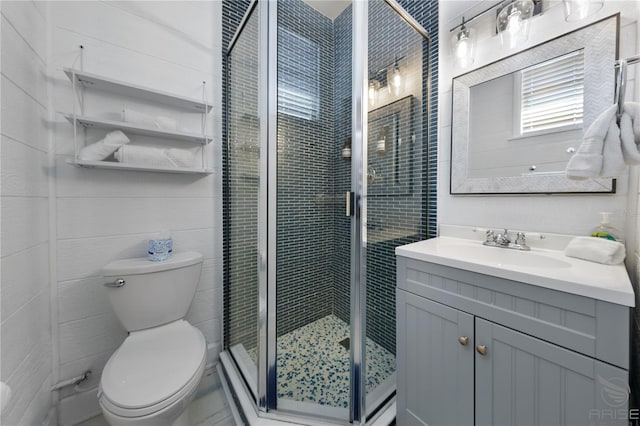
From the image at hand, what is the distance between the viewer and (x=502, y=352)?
76 centimetres

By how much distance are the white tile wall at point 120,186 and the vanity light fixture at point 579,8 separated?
184cm

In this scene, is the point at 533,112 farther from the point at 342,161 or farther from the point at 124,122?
the point at 124,122

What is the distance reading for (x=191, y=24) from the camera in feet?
4.85

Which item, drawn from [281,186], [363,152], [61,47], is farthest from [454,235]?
[61,47]

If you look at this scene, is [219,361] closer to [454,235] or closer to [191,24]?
[454,235]

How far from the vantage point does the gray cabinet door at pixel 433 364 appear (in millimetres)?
848

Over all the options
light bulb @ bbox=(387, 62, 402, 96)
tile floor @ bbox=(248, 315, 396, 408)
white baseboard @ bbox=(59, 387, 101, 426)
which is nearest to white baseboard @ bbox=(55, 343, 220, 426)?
white baseboard @ bbox=(59, 387, 101, 426)

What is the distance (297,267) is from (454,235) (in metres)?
0.97

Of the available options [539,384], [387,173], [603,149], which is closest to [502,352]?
[539,384]

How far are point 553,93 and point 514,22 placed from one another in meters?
0.40

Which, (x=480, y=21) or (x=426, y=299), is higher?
(x=480, y=21)

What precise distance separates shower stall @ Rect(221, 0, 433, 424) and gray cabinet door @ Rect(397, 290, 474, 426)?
0.56 ft

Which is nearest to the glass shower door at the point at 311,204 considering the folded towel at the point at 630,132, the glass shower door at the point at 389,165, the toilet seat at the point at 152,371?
the glass shower door at the point at 389,165

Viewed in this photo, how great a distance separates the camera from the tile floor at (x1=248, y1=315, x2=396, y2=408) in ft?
3.81
